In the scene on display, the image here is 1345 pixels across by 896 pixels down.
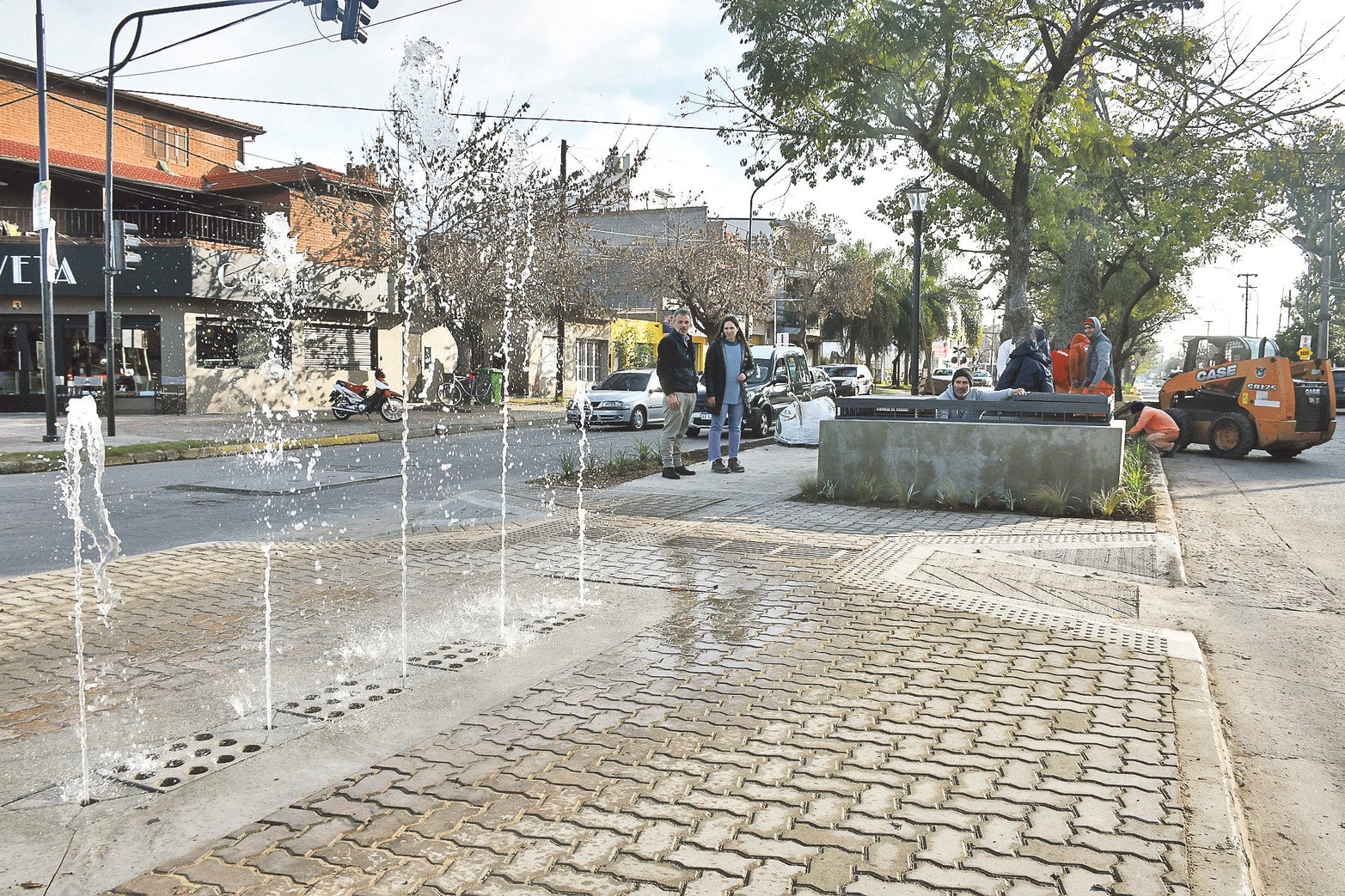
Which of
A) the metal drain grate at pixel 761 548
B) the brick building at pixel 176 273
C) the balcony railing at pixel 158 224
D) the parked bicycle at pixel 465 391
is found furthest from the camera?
the parked bicycle at pixel 465 391

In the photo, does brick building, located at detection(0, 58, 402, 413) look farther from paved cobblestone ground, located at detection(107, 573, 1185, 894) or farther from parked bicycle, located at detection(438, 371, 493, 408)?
paved cobblestone ground, located at detection(107, 573, 1185, 894)

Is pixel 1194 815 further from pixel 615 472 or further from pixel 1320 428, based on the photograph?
pixel 1320 428

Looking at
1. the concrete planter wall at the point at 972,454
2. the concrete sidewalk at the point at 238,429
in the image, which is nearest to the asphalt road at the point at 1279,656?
the concrete planter wall at the point at 972,454

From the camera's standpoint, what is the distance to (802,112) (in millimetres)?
17047

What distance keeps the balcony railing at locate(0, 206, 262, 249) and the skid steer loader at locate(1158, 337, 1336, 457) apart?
23915 millimetres

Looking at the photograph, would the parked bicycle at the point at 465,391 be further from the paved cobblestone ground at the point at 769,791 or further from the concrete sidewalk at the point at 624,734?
the paved cobblestone ground at the point at 769,791

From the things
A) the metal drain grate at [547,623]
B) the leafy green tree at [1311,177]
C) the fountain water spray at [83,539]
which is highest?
the leafy green tree at [1311,177]

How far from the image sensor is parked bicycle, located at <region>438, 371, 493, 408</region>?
28781 mm

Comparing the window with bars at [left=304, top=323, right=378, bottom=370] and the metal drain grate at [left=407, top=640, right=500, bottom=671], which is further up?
the window with bars at [left=304, top=323, right=378, bottom=370]

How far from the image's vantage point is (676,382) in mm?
11258

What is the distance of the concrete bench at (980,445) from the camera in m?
9.52

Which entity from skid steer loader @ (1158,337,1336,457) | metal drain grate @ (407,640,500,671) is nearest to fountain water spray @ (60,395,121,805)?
metal drain grate @ (407,640,500,671)

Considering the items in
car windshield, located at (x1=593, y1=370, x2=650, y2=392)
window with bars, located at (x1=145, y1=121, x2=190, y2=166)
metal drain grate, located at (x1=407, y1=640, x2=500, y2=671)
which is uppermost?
window with bars, located at (x1=145, y1=121, x2=190, y2=166)

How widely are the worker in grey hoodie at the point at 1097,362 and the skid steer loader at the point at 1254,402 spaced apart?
10.6 ft
